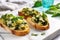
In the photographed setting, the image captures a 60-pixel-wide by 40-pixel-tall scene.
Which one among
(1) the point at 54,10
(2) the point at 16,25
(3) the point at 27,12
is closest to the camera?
(2) the point at 16,25

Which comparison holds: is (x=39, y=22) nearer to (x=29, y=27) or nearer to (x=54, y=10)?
(x=29, y=27)

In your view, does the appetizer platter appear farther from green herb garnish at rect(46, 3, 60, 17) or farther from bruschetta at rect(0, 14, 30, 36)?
green herb garnish at rect(46, 3, 60, 17)

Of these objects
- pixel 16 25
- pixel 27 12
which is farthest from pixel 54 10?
pixel 16 25

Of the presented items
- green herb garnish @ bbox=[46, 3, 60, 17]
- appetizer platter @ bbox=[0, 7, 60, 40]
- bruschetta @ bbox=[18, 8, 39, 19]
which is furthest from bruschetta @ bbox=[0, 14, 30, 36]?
green herb garnish @ bbox=[46, 3, 60, 17]

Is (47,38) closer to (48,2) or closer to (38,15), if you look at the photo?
(38,15)

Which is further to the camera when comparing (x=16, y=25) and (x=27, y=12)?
(x=27, y=12)
